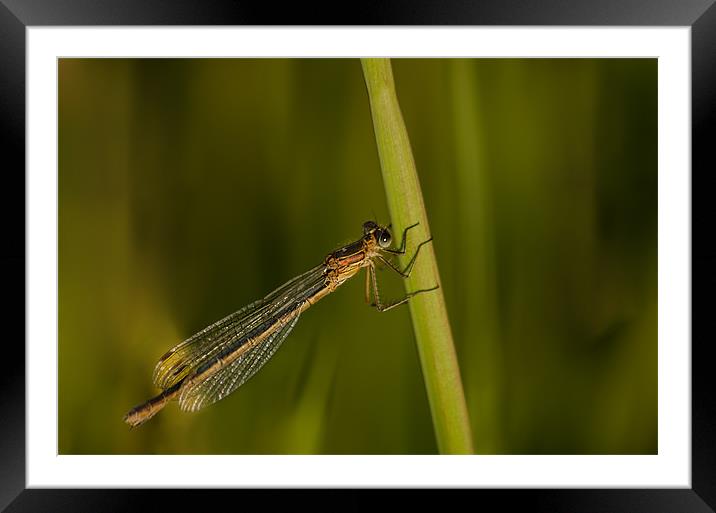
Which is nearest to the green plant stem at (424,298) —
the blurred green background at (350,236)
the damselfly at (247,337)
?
the blurred green background at (350,236)

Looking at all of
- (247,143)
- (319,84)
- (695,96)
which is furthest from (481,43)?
(247,143)

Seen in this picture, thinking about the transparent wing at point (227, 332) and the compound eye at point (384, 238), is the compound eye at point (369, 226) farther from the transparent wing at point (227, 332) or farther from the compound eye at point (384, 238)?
the transparent wing at point (227, 332)

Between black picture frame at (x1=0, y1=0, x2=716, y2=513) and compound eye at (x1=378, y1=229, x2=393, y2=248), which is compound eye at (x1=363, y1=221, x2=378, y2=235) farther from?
black picture frame at (x1=0, y1=0, x2=716, y2=513)

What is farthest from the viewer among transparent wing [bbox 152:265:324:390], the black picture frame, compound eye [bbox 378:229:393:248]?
transparent wing [bbox 152:265:324:390]

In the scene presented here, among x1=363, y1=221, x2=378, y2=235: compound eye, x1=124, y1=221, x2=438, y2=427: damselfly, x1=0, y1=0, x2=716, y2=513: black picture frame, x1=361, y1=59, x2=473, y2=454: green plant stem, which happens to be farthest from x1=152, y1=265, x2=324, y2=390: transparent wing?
x1=361, y1=59, x2=473, y2=454: green plant stem

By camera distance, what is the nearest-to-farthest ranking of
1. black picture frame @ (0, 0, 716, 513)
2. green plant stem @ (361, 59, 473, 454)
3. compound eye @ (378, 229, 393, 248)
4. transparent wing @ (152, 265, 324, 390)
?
green plant stem @ (361, 59, 473, 454) < black picture frame @ (0, 0, 716, 513) < compound eye @ (378, 229, 393, 248) < transparent wing @ (152, 265, 324, 390)
